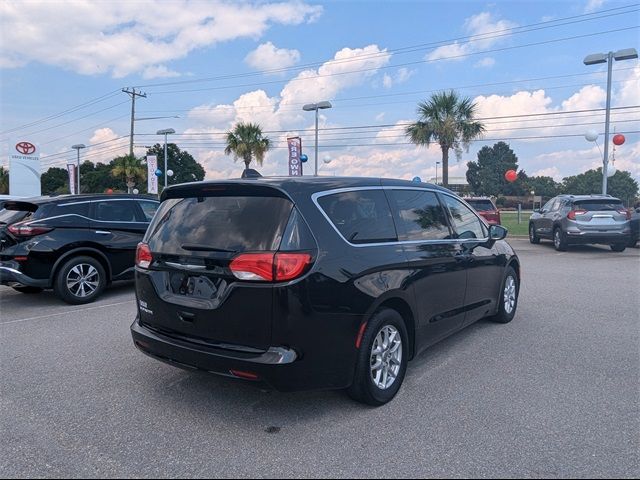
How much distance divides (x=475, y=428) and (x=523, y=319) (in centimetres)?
343

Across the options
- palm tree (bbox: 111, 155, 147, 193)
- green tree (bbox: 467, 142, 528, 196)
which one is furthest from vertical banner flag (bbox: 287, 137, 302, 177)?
green tree (bbox: 467, 142, 528, 196)

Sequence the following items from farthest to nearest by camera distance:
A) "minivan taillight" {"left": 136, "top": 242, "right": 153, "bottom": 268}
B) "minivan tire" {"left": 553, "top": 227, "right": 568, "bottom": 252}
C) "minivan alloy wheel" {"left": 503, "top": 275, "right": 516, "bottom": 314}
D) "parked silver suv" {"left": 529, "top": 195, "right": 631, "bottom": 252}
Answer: "minivan tire" {"left": 553, "top": 227, "right": 568, "bottom": 252} < "parked silver suv" {"left": 529, "top": 195, "right": 631, "bottom": 252} < "minivan alloy wheel" {"left": 503, "top": 275, "right": 516, "bottom": 314} < "minivan taillight" {"left": 136, "top": 242, "right": 153, "bottom": 268}

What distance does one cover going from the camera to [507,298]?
20.3 feet

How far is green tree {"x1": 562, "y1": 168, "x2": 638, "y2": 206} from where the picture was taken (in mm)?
94062

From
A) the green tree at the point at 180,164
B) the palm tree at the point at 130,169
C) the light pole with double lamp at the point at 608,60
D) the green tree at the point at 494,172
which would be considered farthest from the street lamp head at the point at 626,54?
the green tree at the point at 494,172

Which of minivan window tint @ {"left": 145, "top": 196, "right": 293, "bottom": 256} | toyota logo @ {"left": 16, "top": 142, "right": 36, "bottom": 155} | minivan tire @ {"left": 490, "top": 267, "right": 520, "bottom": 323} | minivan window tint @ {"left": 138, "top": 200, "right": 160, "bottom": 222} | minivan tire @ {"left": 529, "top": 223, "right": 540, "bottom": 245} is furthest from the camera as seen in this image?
toyota logo @ {"left": 16, "top": 142, "right": 36, "bottom": 155}

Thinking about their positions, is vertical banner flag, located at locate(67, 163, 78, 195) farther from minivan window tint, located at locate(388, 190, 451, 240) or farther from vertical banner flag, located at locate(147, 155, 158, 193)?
minivan window tint, located at locate(388, 190, 451, 240)

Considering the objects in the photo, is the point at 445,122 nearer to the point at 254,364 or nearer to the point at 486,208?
the point at 486,208

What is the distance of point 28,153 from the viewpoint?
69.8 feet

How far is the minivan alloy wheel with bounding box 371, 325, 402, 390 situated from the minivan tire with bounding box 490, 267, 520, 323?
96.6 inches

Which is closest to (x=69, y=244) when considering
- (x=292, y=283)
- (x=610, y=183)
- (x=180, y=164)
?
(x=292, y=283)

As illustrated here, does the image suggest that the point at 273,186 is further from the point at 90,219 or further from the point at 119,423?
the point at 90,219

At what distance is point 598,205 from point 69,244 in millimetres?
13008

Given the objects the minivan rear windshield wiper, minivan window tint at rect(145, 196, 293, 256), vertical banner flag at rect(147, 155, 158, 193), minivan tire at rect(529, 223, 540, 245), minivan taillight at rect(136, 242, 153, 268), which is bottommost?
minivan tire at rect(529, 223, 540, 245)
